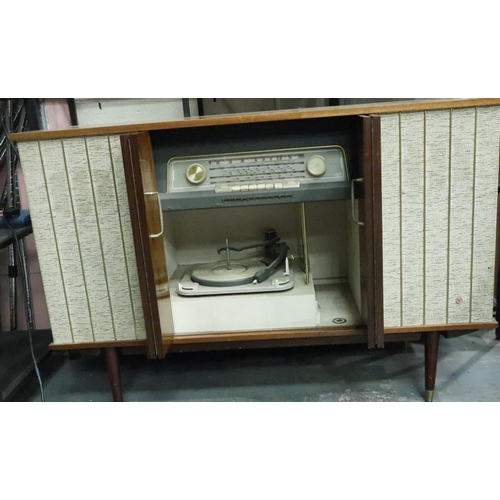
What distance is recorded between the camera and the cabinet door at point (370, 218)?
98 cm

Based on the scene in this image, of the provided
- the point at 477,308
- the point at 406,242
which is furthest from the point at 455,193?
the point at 477,308

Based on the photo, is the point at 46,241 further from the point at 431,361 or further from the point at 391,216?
the point at 431,361

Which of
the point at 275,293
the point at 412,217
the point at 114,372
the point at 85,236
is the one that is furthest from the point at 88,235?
the point at 412,217

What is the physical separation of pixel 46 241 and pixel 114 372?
0.39 meters

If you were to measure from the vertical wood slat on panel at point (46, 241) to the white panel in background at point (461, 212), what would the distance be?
956 mm

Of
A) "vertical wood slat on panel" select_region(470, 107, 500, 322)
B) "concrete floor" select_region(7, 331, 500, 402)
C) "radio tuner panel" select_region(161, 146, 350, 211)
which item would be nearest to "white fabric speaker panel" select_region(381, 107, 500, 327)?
"vertical wood slat on panel" select_region(470, 107, 500, 322)

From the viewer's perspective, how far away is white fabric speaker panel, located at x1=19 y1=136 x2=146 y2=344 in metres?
1.12

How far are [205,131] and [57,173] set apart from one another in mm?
370

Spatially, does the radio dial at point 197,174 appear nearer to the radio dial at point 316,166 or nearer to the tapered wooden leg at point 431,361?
the radio dial at point 316,166

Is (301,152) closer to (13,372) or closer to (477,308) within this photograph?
(477,308)

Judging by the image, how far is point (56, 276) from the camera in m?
1.21

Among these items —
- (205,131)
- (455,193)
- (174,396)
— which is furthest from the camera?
(174,396)

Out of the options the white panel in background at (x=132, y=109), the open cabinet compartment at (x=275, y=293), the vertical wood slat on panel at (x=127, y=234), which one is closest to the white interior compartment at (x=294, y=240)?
the open cabinet compartment at (x=275, y=293)

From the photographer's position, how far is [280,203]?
115cm
